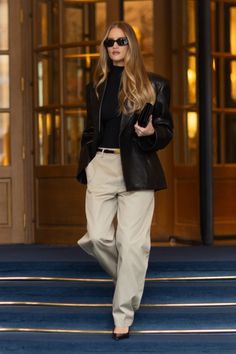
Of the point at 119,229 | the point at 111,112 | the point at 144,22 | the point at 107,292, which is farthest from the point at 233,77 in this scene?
the point at 119,229

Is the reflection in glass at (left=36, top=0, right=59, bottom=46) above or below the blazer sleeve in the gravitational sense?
above

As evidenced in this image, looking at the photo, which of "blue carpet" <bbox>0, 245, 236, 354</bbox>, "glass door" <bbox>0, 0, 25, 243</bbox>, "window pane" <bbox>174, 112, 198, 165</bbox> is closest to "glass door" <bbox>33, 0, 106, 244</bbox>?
"glass door" <bbox>0, 0, 25, 243</bbox>

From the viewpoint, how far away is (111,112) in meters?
4.54

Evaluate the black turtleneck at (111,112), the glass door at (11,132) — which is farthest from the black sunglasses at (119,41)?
the glass door at (11,132)

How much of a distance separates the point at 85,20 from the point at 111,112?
2.80 metres

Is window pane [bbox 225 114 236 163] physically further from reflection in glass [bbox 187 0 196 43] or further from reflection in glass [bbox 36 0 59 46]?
reflection in glass [bbox 36 0 59 46]

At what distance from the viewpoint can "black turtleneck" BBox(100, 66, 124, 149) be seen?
4.54m

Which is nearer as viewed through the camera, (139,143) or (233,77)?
(139,143)

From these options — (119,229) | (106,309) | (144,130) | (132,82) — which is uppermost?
(132,82)

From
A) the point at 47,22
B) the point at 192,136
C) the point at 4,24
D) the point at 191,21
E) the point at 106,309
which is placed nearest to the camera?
the point at 106,309

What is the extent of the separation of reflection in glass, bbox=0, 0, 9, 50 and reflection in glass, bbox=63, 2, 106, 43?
1.80ft

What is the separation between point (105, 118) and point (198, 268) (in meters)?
1.28

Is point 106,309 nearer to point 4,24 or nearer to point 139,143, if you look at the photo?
point 139,143

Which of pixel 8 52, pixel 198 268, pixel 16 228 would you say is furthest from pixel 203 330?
pixel 8 52
